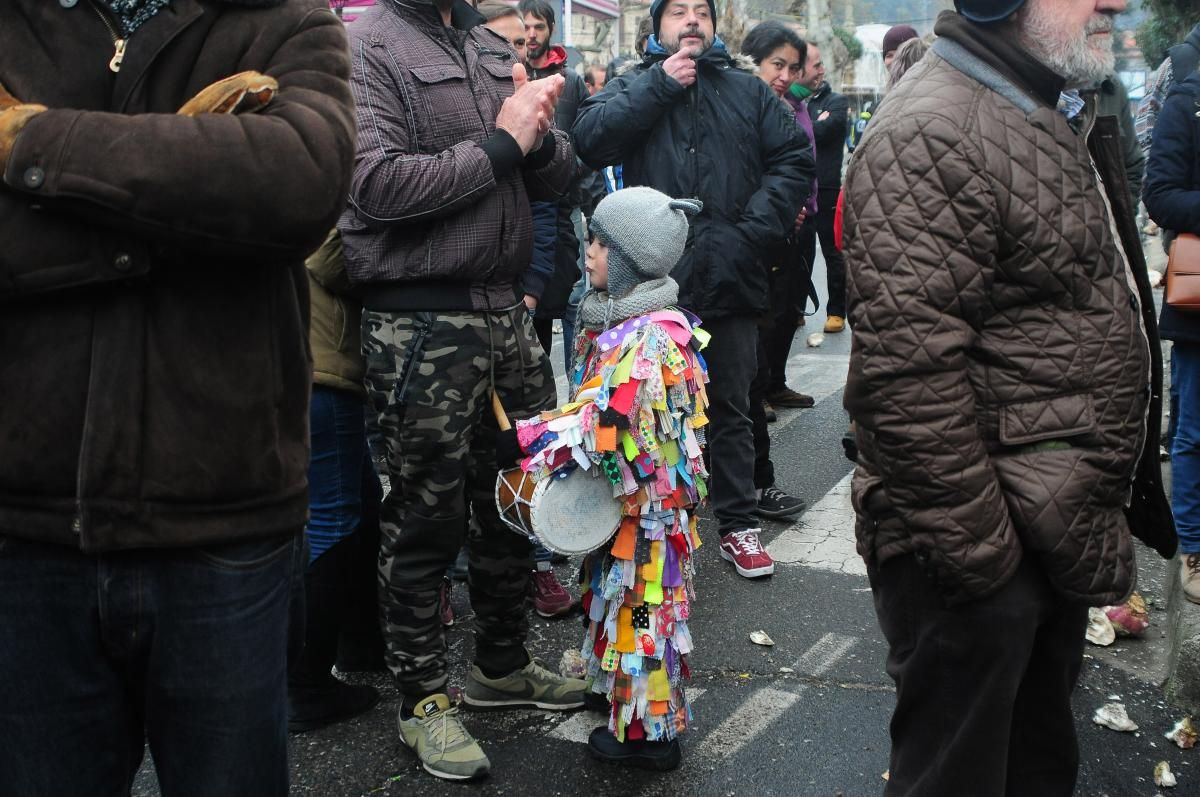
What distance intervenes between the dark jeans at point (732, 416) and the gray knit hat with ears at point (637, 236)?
4.73 ft

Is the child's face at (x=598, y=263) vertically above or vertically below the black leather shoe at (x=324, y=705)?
above

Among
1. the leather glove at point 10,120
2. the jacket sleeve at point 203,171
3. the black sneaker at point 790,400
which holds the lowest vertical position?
the black sneaker at point 790,400

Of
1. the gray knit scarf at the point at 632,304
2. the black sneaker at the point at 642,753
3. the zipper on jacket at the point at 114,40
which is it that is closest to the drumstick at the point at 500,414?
the gray knit scarf at the point at 632,304

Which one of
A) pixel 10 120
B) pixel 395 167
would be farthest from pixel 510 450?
pixel 10 120

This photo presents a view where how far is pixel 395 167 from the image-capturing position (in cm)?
295

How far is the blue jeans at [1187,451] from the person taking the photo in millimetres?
3910

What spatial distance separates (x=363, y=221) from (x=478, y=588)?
1.15m

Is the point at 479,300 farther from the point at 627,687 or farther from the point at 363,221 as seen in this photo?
the point at 627,687

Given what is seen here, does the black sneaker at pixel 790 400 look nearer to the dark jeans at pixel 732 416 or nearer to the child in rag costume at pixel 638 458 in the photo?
the dark jeans at pixel 732 416

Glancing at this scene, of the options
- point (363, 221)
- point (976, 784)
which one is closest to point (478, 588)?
point (363, 221)

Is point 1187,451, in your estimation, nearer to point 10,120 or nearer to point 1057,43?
point 1057,43

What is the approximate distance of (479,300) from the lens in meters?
3.15

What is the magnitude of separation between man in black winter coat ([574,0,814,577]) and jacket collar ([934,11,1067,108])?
7.95 feet

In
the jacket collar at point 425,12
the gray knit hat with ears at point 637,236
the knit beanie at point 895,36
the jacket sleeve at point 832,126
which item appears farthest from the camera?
the jacket sleeve at point 832,126
